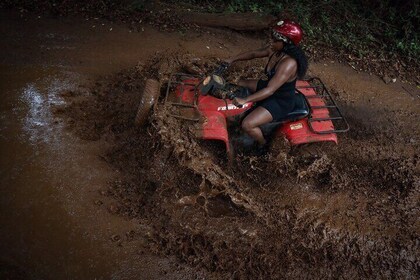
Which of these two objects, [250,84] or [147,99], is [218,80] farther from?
[250,84]

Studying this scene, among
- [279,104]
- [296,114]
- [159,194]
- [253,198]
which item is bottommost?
[253,198]

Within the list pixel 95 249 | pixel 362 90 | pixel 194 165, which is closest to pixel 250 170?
pixel 194 165

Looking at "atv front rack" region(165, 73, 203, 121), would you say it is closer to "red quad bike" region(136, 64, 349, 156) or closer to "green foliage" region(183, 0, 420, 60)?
"red quad bike" region(136, 64, 349, 156)

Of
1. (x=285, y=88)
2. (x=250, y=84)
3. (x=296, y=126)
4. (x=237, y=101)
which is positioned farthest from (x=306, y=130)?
(x=237, y=101)

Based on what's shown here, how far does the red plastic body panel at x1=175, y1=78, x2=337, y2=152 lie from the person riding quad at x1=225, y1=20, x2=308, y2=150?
23 cm

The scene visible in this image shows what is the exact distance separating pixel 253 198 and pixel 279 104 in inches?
52.3

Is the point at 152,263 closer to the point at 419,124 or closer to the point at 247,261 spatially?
the point at 247,261

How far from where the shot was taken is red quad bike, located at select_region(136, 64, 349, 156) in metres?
4.22

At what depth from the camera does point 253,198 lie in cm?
470

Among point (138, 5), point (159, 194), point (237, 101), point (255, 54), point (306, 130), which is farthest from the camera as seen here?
point (138, 5)

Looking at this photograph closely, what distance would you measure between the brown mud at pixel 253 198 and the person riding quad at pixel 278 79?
20.7 inches

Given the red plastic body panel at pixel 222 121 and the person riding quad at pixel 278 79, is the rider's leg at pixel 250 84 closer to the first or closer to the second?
the person riding quad at pixel 278 79

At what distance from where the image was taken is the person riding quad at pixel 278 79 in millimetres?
4219

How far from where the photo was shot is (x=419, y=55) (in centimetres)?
802
